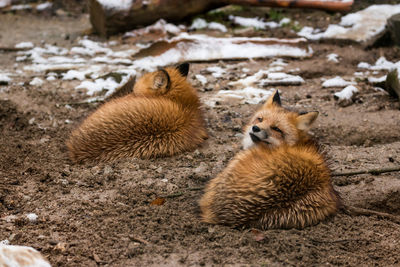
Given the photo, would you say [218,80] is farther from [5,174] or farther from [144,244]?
[144,244]

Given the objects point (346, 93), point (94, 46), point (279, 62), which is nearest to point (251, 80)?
point (279, 62)

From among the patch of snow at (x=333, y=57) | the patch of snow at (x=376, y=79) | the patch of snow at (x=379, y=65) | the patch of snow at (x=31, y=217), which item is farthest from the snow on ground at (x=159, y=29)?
the patch of snow at (x=31, y=217)

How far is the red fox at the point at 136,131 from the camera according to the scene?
16.4 ft

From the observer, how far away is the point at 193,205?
4133mm

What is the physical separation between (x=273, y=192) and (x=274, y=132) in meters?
0.98

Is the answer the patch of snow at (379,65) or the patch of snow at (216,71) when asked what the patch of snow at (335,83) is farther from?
the patch of snow at (216,71)

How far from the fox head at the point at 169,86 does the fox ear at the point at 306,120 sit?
1.64 meters

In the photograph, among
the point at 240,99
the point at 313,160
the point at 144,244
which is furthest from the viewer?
the point at 240,99

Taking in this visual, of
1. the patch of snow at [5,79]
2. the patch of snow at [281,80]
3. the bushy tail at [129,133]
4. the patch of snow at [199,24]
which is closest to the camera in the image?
the bushy tail at [129,133]

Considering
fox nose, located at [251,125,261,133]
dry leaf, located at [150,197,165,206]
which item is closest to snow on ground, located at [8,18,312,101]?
fox nose, located at [251,125,261,133]

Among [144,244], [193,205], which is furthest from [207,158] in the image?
[144,244]

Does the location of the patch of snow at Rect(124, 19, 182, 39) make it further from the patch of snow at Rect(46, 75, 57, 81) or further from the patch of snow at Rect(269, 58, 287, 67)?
the patch of snow at Rect(46, 75, 57, 81)

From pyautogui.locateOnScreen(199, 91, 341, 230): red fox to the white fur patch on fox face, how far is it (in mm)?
332

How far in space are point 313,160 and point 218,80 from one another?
174 inches
